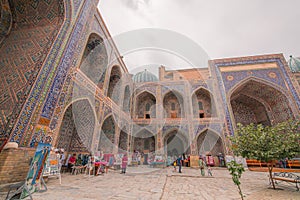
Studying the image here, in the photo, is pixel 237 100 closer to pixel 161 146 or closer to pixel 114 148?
pixel 161 146

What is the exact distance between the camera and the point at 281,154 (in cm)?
478

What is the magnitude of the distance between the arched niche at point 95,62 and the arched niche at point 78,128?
2338mm

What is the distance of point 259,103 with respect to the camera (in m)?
15.3

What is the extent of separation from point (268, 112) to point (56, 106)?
18027mm

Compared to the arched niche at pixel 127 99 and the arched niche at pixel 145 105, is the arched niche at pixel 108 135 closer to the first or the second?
the arched niche at pixel 127 99

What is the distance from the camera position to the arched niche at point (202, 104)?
15609 millimetres

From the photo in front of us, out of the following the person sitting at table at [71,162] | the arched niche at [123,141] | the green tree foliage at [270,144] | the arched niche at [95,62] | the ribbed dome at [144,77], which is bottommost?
the person sitting at table at [71,162]

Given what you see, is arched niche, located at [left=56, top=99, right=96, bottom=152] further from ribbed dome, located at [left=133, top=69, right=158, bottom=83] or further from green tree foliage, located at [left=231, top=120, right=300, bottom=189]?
ribbed dome, located at [left=133, top=69, right=158, bottom=83]

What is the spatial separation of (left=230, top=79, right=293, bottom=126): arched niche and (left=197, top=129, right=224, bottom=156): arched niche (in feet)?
12.9

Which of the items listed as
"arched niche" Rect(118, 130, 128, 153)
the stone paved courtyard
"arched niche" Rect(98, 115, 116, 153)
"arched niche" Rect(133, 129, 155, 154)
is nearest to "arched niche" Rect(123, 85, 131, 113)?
"arched niche" Rect(118, 130, 128, 153)

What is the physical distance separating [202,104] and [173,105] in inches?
126

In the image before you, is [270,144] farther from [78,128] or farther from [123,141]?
[123,141]

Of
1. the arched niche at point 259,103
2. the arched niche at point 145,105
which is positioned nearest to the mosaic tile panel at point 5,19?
the arched niche at point 145,105

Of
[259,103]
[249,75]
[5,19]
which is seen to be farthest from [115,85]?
[259,103]
